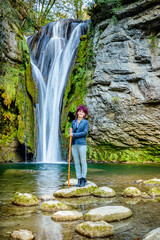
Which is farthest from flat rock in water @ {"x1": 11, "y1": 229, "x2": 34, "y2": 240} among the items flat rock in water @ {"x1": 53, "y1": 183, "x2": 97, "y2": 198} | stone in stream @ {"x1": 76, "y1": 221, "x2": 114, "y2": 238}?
flat rock in water @ {"x1": 53, "y1": 183, "x2": 97, "y2": 198}

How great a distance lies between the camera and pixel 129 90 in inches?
576

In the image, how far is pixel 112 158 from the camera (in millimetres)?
14844

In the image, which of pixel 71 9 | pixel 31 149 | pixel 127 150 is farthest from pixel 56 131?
pixel 71 9

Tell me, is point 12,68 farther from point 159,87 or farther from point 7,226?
point 7,226

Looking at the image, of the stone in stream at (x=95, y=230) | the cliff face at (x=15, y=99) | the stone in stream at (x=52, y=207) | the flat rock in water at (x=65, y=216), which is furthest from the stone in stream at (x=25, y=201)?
the cliff face at (x=15, y=99)

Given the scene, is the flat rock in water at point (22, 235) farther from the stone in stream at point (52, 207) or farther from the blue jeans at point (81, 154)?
the blue jeans at point (81, 154)

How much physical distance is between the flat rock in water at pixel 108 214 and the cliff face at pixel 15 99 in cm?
1203

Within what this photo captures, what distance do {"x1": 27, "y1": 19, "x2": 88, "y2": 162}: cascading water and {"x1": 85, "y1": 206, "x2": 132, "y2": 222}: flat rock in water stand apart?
1174 cm

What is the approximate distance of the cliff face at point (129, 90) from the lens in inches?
562

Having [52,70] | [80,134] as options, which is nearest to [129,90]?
[52,70]

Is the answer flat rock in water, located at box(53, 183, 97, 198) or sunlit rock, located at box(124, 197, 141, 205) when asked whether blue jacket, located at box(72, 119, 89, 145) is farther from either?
sunlit rock, located at box(124, 197, 141, 205)

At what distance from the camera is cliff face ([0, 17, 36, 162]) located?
14.9 m

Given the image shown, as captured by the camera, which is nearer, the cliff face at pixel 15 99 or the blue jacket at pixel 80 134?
the blue jacket at pixel 80 134

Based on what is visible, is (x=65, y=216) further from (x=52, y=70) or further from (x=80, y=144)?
(x=52, y=70)
